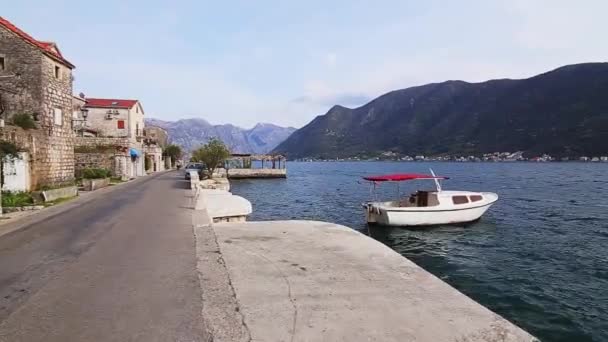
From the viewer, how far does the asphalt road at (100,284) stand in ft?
17.3

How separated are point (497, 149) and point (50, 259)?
8211 inches

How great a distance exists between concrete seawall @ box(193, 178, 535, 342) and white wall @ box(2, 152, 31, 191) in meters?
15.5

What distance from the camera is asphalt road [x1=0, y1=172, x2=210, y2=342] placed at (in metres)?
5.27

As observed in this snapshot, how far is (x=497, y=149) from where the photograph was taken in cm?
19350

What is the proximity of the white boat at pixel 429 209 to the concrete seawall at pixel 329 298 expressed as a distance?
13.9 meters

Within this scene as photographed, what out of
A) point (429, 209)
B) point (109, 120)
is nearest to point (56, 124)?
point (429, 209)

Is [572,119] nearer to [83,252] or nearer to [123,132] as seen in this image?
[123,132]

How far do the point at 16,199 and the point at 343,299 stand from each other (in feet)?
61.6

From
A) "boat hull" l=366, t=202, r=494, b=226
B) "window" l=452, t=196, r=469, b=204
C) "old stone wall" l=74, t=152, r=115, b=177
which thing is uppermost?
"old stone wall" l=74, t=152, r=115, b=177

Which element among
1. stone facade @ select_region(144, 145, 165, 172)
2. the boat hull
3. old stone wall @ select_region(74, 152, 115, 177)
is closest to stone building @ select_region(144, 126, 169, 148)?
stone facade @ select_region(144, 145, 165, 172)

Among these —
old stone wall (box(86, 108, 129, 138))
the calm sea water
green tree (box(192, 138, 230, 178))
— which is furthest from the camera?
old stone wall (box(86, 108, 129, 138))

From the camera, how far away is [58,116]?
25.2 metres

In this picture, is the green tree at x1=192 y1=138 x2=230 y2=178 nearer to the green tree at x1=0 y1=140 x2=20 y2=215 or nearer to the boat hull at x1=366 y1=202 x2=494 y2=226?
the green tree at x1=0 y1=140 x2=20 y2=215

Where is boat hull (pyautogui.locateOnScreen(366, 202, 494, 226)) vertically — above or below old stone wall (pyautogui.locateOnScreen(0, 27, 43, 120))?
below
